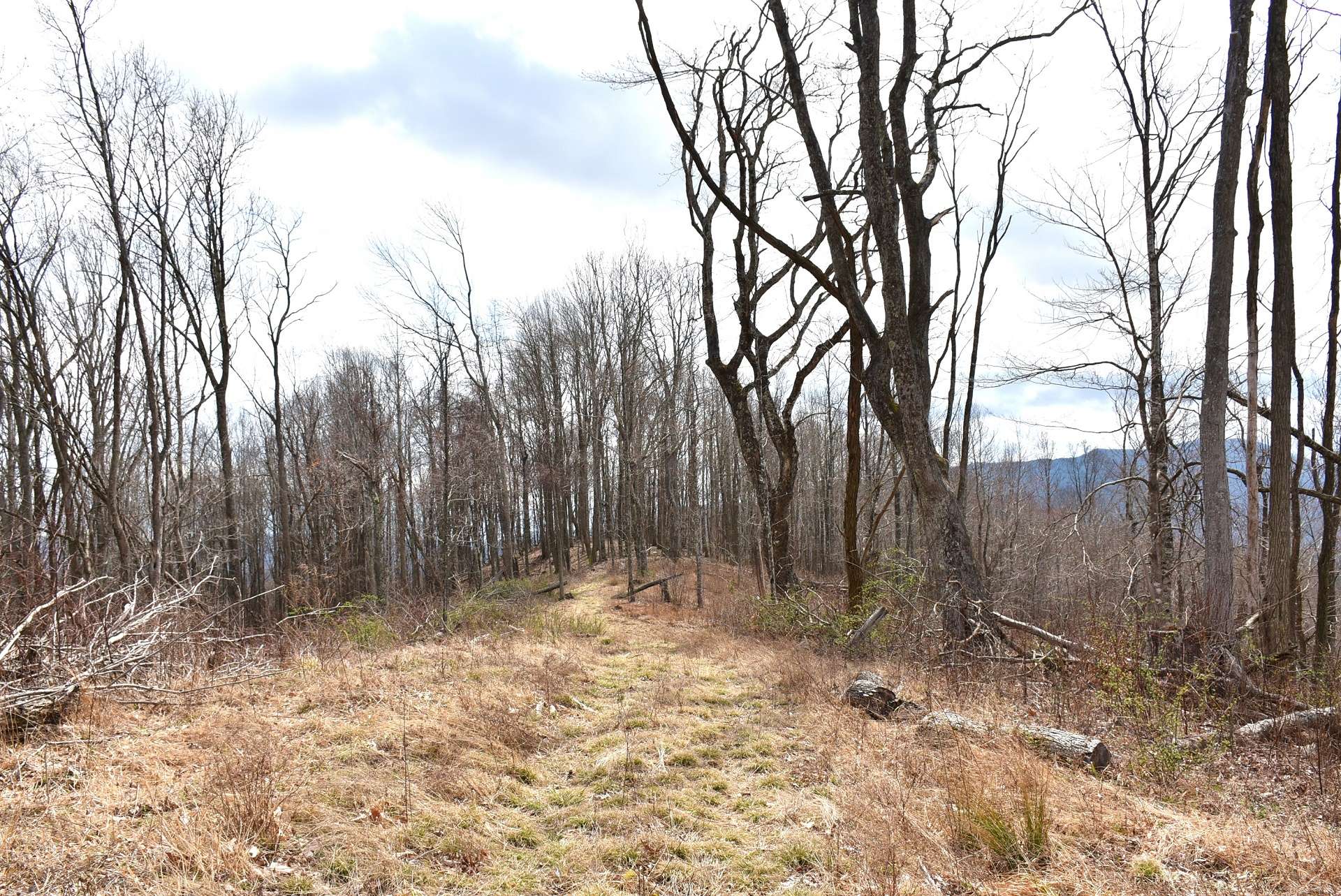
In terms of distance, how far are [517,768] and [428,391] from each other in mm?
27260

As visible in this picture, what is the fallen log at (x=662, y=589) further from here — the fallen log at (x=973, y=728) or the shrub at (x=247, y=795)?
the shrub at (x=247, y=795)

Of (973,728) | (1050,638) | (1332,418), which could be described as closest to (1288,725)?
(1050,638)

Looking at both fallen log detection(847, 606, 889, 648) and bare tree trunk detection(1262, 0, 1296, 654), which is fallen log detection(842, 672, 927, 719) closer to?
fallen log detection(847, 606, 889, 648)

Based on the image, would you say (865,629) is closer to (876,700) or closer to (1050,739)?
(876,700)

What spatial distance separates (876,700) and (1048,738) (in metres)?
1.45

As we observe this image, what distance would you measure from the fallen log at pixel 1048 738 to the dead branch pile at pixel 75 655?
18.9 feet

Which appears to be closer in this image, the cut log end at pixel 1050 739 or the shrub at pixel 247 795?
the shrub at pixel 247 795

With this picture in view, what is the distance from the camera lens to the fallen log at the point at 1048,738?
4.11 m

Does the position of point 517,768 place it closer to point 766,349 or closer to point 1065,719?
point 1065,719

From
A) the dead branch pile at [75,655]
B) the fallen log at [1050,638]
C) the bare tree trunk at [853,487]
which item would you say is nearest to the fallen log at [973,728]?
the fallen log at [1050,638]

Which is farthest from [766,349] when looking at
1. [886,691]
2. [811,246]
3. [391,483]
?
[391,483]

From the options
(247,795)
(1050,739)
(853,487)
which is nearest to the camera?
(247,795)

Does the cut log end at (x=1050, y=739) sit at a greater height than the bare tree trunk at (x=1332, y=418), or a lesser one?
lesser

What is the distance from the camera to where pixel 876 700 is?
5.51 metres
